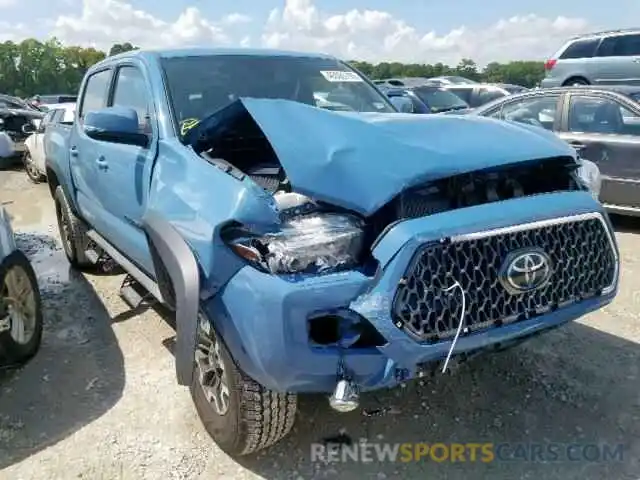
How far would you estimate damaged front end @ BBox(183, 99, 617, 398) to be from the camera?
7.43ft

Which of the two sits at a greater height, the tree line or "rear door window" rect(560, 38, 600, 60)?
"rear door window" rect(560, 38, 600, 60)

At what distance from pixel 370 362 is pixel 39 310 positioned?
8.39 feet

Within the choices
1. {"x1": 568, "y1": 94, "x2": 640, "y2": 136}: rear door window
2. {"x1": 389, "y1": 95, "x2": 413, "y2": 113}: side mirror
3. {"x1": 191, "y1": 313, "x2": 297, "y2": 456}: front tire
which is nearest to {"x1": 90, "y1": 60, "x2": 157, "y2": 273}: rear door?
{"x1": 191, "y1": 313, "x2": 297, "y2": 456}: front tire

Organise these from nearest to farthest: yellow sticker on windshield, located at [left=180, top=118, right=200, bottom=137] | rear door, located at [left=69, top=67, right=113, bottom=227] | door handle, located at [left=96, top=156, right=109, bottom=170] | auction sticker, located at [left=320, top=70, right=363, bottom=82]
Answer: yellow sticker on windshield, located at [left=180, top=118, right=200, bottom=137] < door handle, located at [left=96, top=156, right=109, bottom=170] < auction sticker, located at [left=320, top=70, right=363, bottom=82] < rear door, located at [left=69, top=67, right=113, bottom=227]

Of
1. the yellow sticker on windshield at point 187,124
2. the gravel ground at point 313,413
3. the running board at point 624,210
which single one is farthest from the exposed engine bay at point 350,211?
the running board at point 624,210

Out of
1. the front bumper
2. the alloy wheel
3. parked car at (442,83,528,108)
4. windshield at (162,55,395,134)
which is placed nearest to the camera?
the front bumper

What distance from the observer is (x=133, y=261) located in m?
3.84

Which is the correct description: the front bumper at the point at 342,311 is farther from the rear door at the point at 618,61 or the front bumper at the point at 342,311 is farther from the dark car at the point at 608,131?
the rear door at the point at 618,61

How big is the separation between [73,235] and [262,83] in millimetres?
2571

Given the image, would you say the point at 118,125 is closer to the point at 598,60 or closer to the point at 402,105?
the point at 402,105

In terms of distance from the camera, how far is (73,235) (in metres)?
5.44

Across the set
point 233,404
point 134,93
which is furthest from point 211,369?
point 134,93

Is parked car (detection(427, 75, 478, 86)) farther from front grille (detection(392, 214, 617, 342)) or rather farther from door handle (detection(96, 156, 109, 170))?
front grille (detection(392, 214, 617, 342))

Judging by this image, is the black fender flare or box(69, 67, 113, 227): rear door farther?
box(69, 67, 113, 227): rear door
